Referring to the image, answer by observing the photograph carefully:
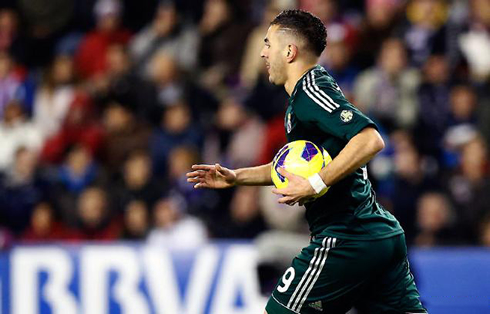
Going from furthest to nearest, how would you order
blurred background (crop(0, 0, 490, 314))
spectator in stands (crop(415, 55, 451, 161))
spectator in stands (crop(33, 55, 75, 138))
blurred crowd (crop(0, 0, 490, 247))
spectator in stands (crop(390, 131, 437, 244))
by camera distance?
1. spectator in stands (crop(33, 55, 75, 138))
2. spectator in stands (crop(415, 55, 451, 161))
3. blurred crowd (crop(0, 0, 490, 247))
4. blurred background (crop(0, 0, 490, 314))
5. spectator in stands (crop(390, 131, 437, 244))

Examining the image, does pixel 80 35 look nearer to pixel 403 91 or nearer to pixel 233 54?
pixel 233 54

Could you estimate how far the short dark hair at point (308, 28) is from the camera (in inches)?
211

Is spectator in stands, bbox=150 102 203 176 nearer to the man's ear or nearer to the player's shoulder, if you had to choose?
the man's ear

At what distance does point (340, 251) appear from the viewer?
5.14 metres

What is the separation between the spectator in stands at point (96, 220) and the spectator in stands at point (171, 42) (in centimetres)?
267

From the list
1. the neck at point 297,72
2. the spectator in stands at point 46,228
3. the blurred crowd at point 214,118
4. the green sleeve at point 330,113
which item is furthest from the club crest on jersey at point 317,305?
the spectator in stands at point 46,228

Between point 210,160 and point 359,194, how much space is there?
626 centimetres

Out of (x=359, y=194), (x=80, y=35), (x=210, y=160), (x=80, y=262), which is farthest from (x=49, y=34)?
(x=359, y=194)

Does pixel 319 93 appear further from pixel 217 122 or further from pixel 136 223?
pixel 217 122

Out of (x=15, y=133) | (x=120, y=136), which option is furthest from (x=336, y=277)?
(x=15, y=133)

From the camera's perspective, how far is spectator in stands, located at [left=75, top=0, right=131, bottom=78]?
13.6 m

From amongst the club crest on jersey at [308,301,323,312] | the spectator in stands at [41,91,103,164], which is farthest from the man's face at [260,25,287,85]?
the spectator in stands at [41,91,103,164]

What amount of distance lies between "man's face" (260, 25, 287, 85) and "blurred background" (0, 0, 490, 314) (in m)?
3.26

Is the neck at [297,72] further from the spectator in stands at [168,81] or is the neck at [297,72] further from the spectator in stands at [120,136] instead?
the spectator in stands at [168,81]
